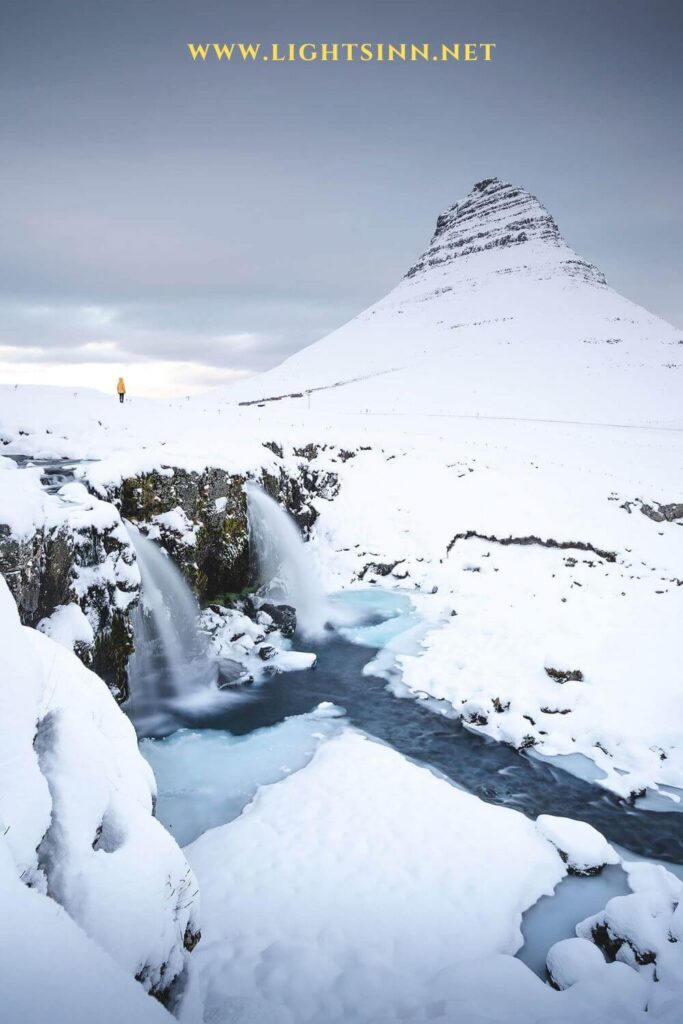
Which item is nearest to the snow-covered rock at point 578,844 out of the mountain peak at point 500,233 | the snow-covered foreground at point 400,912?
the snow-covered foreground at point 400,912

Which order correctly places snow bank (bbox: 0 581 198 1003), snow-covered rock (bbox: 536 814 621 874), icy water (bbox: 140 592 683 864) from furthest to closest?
icy water (bbox: 140 592 683 864)
snow-covered rock (bbox: 536 814 621 874)
snow bank (bbox: 0 581 198 1003)

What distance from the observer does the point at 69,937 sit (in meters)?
2.73

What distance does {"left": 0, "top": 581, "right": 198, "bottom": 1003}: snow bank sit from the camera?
10.7 ft

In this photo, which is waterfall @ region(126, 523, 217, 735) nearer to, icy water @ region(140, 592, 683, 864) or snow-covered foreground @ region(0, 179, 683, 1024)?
snow-covered foreground @ region(0, 179, 683, 1024)

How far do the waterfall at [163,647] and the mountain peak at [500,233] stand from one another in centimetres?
14524

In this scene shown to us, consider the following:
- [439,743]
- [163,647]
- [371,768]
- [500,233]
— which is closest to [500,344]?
[500,233]

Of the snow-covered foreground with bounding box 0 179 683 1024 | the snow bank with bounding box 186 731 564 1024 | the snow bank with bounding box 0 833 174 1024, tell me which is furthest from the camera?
the snow bank with bounding box 186 731 564 1024

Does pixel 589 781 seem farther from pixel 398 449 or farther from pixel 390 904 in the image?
pixel 398 449

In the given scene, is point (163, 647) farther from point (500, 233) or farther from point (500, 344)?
point (500, 233)

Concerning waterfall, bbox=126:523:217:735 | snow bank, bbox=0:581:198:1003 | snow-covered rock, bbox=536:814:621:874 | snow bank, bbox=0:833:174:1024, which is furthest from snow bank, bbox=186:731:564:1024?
waterfall, bbox=126:523:217:735

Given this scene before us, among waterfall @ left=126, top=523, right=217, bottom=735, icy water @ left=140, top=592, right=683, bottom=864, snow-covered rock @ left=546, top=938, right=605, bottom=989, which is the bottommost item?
icy water @ left=140, top=592, right=683, bottom=864

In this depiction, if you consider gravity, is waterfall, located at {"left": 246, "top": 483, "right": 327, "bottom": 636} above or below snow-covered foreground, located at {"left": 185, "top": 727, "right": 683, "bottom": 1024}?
above

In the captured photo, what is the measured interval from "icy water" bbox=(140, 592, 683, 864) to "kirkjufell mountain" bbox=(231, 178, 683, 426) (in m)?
44.4

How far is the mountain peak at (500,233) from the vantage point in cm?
13712
